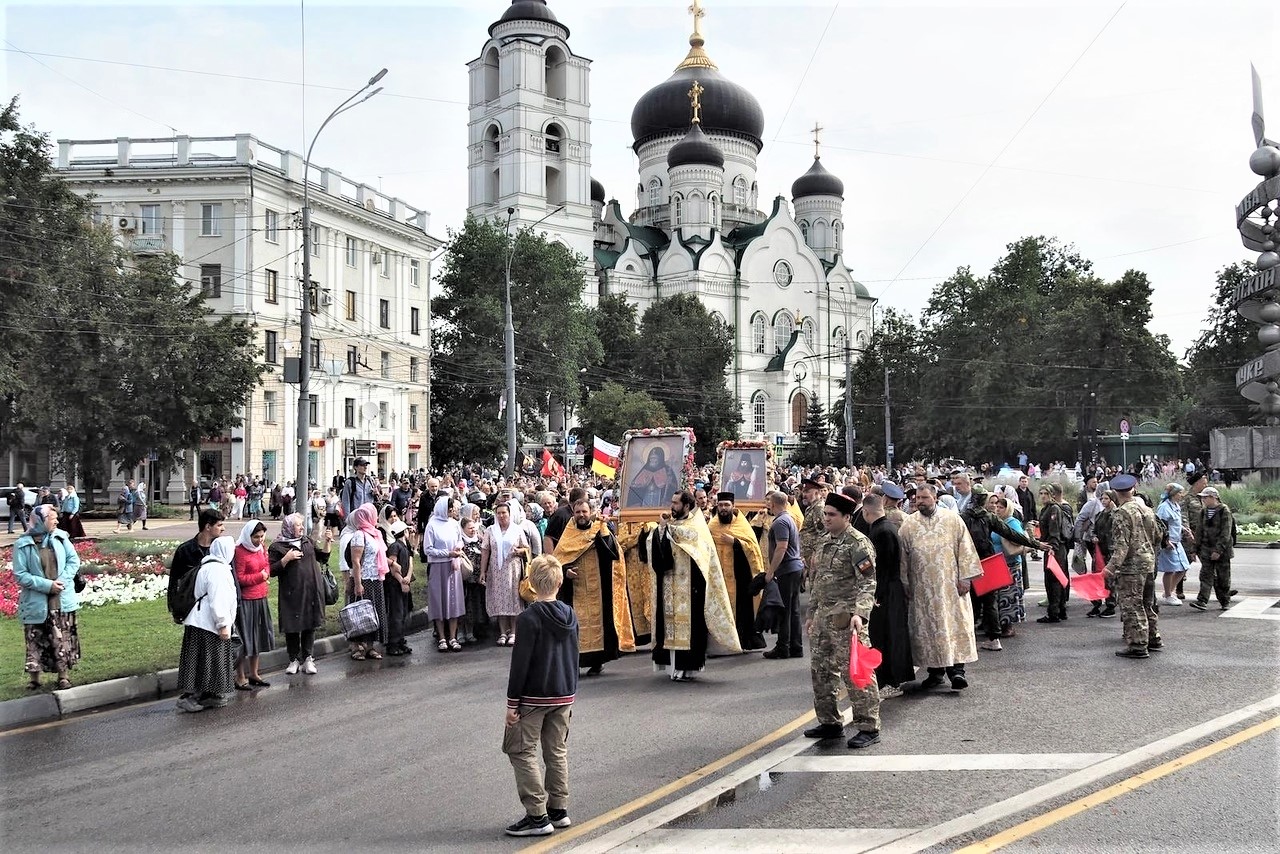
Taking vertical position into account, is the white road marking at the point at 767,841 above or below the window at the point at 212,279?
below

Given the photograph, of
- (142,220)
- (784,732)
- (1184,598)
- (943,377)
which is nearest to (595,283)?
(943,377)

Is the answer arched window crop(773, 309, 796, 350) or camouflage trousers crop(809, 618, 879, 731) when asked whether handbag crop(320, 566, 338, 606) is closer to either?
camouflage trousers crop(809, 618, 879, 731)

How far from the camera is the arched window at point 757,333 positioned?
8661cm

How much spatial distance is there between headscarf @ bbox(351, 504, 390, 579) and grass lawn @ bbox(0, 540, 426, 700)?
1.59 metres

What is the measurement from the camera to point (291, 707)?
8.69 meters

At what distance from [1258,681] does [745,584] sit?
456 centimetres

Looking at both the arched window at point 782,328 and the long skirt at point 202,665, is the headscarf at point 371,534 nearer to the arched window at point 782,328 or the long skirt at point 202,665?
the long skirt at point 202,665

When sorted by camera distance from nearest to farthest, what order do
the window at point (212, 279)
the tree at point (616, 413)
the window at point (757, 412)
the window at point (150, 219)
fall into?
the window at point (212, 279) < the window at point (150, 219) < the tree at point (616, 413) < the window at point (757, 412)

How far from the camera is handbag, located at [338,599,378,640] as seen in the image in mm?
10719

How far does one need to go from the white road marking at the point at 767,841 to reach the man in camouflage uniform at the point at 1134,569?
18.0 ft

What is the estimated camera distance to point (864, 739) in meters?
6.92

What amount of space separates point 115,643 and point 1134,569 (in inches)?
409

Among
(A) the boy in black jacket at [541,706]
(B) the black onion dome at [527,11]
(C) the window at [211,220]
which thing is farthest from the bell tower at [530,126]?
(A) the boy in black jacket at [541,706]

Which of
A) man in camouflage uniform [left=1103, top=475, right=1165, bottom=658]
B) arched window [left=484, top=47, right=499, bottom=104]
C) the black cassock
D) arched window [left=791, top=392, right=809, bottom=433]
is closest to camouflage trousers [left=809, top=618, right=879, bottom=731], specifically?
the black cassock
